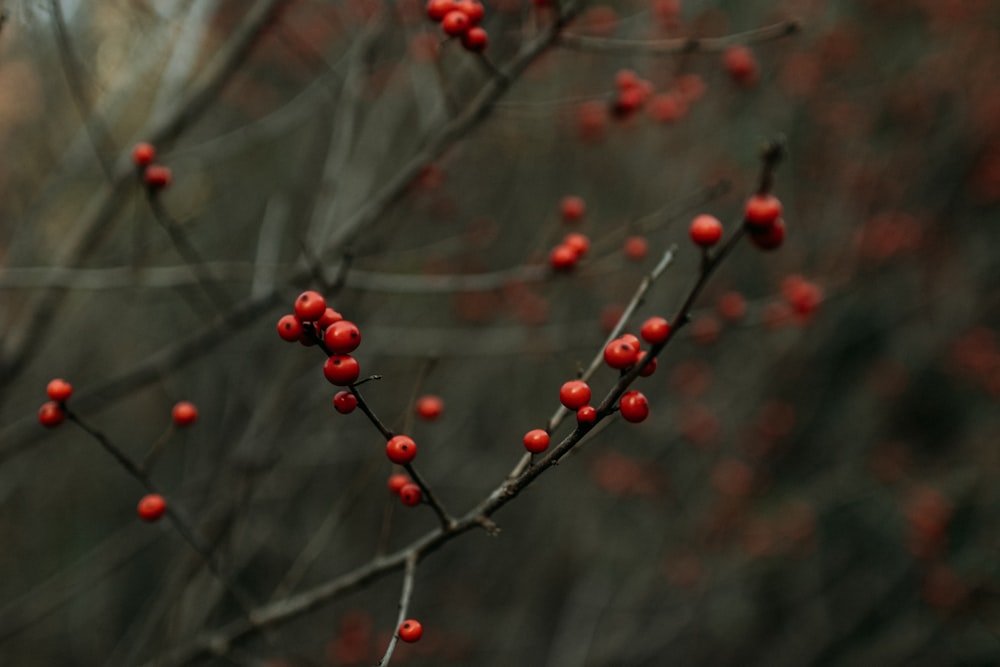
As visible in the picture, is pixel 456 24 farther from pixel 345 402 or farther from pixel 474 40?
pixel 345 402

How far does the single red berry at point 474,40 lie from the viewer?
216 cm

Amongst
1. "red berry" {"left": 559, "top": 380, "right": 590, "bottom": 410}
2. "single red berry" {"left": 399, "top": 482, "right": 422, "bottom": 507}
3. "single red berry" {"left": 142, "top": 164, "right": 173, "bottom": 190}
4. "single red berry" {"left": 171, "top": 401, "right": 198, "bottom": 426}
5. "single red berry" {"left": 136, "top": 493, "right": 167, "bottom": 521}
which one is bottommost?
"single red berry" {"left": 399, "top": 482, "right": 422, "bottom": 507}

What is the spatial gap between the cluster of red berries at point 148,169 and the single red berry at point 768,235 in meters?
2.07

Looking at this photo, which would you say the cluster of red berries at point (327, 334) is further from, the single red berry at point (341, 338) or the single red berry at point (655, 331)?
the single red berry at point (655, 331)

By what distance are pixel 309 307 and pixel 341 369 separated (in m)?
0.14

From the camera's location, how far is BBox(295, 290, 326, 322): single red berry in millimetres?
1348

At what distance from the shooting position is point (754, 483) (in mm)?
6430

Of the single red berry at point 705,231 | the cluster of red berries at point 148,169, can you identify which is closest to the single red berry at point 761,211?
the single red berry at point 705,231

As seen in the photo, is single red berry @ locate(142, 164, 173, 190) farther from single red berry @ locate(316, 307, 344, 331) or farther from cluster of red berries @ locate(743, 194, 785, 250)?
cluster of red berries @ locate(743, 194, 785, 250)

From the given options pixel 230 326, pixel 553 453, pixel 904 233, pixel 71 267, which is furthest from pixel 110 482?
pixel 904 233

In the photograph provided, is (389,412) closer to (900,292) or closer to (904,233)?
(904,233)

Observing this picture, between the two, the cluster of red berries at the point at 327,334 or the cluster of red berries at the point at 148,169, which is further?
the cluster of red berries at the point at 148,169

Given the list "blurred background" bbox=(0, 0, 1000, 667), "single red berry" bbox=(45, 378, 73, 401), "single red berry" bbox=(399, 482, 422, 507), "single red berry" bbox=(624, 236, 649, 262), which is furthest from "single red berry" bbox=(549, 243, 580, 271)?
"blurred background" bbox=(0, 0, 1000, 667)

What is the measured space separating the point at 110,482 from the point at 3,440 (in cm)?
473
